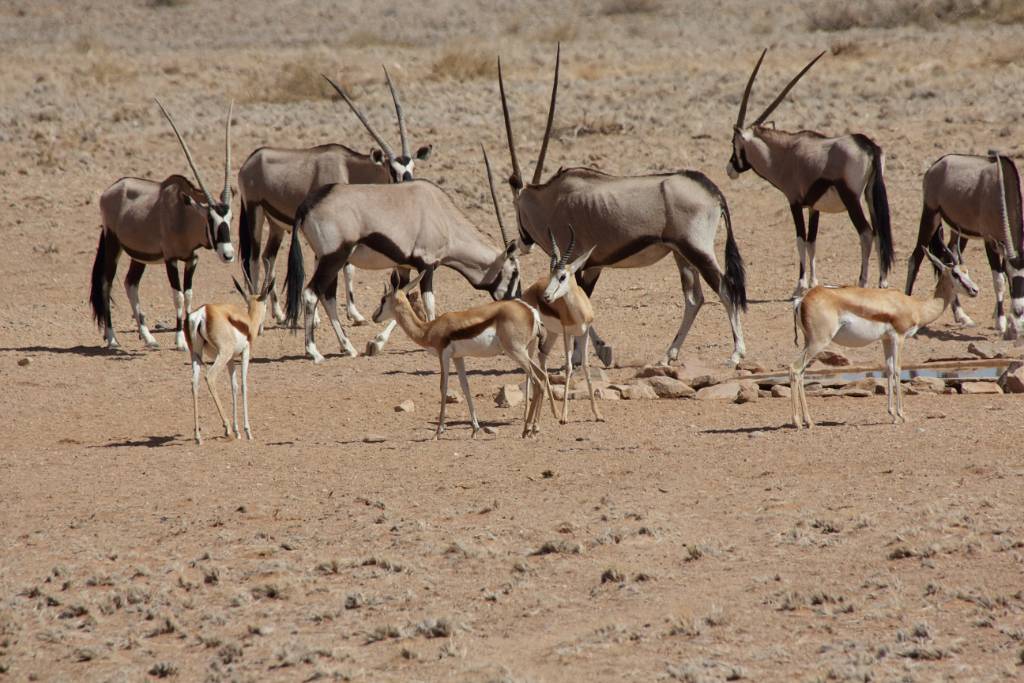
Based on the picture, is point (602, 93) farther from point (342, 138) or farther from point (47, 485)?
point (47, 485)

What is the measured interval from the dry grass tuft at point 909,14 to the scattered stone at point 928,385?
2670cm

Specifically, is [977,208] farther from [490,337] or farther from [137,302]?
[137,302]

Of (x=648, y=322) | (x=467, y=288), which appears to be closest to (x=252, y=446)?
(x=648, y=322)

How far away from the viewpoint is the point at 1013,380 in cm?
1165

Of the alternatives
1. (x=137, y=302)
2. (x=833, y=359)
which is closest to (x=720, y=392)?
(x=833, y=359)

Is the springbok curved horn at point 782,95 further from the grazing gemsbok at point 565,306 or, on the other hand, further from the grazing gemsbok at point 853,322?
the grazing gemsbok at point 853,322

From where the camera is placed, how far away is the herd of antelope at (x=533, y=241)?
1044cm

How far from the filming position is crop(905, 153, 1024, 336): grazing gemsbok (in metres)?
14.8

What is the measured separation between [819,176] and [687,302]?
372cm

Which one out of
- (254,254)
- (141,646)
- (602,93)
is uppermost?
(602,93)

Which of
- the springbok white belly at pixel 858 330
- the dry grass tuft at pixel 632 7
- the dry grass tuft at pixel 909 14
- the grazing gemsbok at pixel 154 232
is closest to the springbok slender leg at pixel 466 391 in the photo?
the springbok white belly at pixel 858 330

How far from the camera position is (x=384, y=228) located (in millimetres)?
14219

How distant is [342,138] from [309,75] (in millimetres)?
4846

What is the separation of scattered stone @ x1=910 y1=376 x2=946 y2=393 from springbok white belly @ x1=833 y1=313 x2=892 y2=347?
1.87 metres
